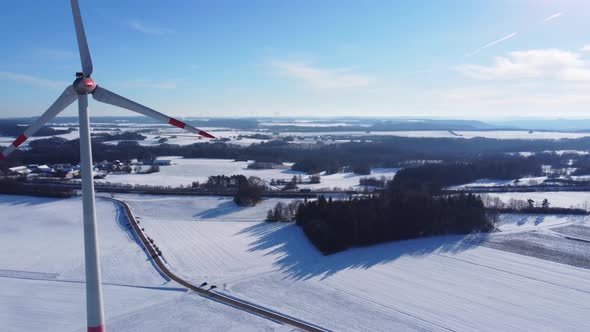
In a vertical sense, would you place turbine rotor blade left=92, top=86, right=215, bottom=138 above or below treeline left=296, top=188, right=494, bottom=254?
above

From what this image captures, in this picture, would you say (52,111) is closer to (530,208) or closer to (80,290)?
(80,290)

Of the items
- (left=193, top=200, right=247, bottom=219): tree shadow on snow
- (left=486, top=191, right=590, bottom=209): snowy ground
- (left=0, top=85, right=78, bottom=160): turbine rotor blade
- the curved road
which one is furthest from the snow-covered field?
(left=0, top=85, right=78, bottom=160): turbine rotor blade

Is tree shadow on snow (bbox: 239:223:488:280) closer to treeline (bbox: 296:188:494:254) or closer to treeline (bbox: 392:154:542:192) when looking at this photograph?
treeline (bbox: 296:188:494:254)

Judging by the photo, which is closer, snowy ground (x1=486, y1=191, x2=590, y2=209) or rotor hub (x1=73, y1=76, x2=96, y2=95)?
rotor hub (x1=73, y1=76, x2=96, y2=95)

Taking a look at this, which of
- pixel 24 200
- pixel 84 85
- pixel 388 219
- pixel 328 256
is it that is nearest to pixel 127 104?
pixel 84 85

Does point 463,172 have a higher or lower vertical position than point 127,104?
lower

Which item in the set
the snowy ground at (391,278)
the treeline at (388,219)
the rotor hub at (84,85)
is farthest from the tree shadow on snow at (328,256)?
the rotor hub at (84,85)
